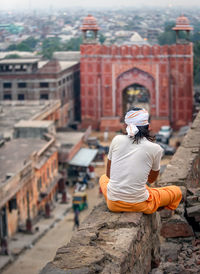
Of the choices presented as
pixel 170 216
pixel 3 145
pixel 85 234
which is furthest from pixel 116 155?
pixel 3 145

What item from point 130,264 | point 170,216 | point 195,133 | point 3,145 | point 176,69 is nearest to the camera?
point 130,264

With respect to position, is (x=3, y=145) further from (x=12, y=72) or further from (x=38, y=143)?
(x=12, y=72)

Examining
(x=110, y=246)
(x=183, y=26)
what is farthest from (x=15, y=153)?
(x=110, y=246)

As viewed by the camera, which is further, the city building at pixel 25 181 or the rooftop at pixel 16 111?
the rooftop at pixel 16 111

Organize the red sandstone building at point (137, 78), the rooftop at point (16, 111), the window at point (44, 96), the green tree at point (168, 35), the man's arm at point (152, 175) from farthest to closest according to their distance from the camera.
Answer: the green tree at point (168, 35)
the window at point (44, 96)
the red sandstone building at point (137, 78)
the rooftop at point (16, 111)
the man's arm at point (152, 175)

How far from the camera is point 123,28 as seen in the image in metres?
58.1

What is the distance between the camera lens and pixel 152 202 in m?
5.44

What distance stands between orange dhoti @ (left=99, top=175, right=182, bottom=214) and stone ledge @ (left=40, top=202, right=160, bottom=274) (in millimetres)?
53

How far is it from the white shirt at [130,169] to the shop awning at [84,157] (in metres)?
24.0

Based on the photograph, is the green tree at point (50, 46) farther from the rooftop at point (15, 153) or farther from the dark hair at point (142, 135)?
the dark hair at point (142, 135)

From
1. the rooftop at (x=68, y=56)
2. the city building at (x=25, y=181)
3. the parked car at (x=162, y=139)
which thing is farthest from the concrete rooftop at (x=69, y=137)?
the rooftop at (x=68, y=56)

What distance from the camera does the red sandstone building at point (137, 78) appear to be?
3872 cm

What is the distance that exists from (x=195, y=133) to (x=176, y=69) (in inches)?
1162

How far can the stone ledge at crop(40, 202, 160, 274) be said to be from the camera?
14.1 ft
